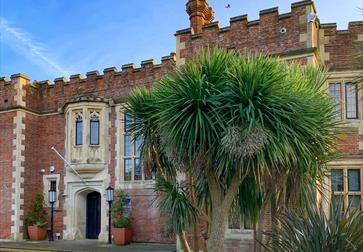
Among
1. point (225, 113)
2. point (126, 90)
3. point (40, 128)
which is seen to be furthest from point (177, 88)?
point (40, 128)

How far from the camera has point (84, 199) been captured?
61.6ft

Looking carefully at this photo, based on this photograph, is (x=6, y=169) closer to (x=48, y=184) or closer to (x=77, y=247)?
(x=48, y=184)

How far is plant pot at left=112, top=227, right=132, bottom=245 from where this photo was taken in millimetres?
16469

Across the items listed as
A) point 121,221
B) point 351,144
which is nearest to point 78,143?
point 121,221

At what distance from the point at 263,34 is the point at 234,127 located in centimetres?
686

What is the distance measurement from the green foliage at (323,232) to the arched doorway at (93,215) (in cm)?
1263

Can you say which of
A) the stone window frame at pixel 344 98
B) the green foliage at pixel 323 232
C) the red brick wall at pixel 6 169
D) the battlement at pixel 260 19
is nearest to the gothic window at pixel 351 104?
the stone window frame at pixel 344 98

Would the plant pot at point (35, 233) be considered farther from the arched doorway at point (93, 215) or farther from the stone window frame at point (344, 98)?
the stone window frame at point (344, 98)

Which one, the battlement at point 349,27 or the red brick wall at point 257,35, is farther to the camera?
the battlement at point 349,27

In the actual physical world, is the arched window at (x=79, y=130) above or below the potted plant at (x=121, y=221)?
above

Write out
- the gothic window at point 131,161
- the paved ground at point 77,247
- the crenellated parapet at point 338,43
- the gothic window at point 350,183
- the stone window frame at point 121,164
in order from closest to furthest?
the gothic window at point 350,183, the crenellated parapet at point 338,43, the paved ground at point 77,247, the stone window frame at point 121,164, the gothic window at point 131,161

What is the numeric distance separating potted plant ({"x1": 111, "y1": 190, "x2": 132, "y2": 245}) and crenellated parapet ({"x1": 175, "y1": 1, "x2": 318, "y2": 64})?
230 inches

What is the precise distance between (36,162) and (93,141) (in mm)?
2995

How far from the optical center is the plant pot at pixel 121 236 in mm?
16469
